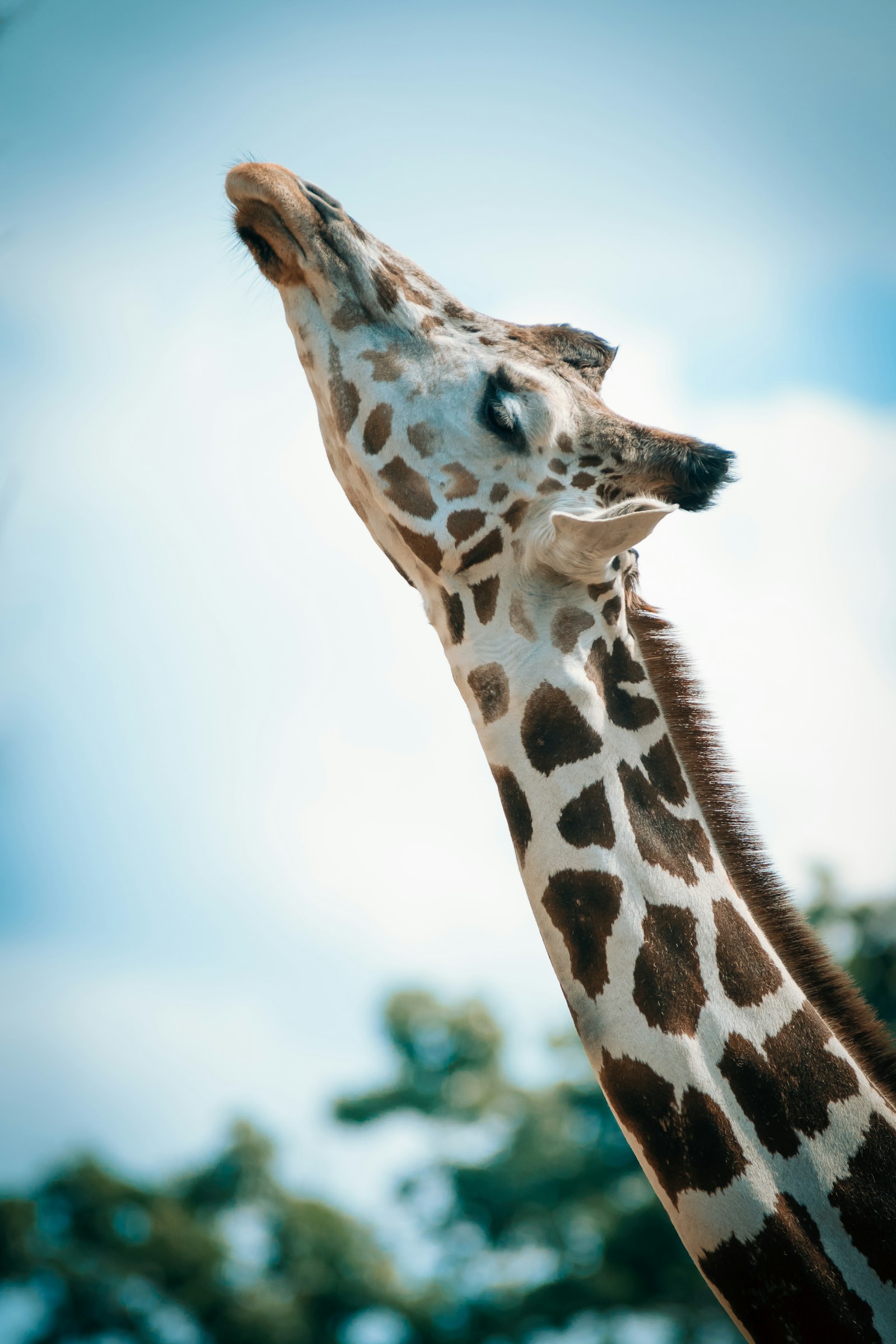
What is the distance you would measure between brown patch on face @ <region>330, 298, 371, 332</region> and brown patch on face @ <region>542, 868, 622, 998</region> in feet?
5.61

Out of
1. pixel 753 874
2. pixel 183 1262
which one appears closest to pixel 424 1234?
pixel 183 1262

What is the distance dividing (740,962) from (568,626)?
0.95 meters

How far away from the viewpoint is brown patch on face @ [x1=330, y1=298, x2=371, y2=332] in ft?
9.27

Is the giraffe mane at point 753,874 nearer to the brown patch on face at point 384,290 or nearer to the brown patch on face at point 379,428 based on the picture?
the brown patch on face at point 379,428

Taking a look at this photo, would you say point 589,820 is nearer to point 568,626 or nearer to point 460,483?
point 568,626

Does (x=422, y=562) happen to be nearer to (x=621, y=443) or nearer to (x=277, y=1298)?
(x=621, y=443)

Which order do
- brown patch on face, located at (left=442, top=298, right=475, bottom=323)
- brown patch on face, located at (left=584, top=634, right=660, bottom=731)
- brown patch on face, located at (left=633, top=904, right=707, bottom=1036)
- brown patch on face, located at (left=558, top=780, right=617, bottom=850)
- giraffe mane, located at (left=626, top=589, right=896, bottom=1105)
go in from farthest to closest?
1. brown patch on face, located at (left=442, top=298, right=475, bottom=323)
2. brown patch on face, located at (left=584, top=634, right=660, bottom=731)
3. giraffe mane, located at (left=626, top=589, right=896, bottom=1105)
4. brown patch on face, located at (left=558, top=780, right=617, bottom=850)
5. brown patch on face, located at (left=633, top=904, right=707, bottom=1036)

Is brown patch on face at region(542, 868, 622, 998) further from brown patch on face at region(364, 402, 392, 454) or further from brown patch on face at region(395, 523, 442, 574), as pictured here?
brown patch on face at region(364, 402, 392, 454)

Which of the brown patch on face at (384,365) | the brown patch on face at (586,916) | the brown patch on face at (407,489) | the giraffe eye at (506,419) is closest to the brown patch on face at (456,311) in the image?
the brown patch on face at (384,365)

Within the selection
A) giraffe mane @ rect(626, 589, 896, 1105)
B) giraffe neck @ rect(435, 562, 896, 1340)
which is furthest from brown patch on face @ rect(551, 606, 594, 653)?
giraffe mane @ rect(626, 589, 896, 1105)

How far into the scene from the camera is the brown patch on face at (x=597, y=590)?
2617mm

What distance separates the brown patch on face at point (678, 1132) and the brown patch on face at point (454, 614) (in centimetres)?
117

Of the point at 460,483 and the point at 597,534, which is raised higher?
the point at 460,483

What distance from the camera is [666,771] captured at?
2.52 meters
